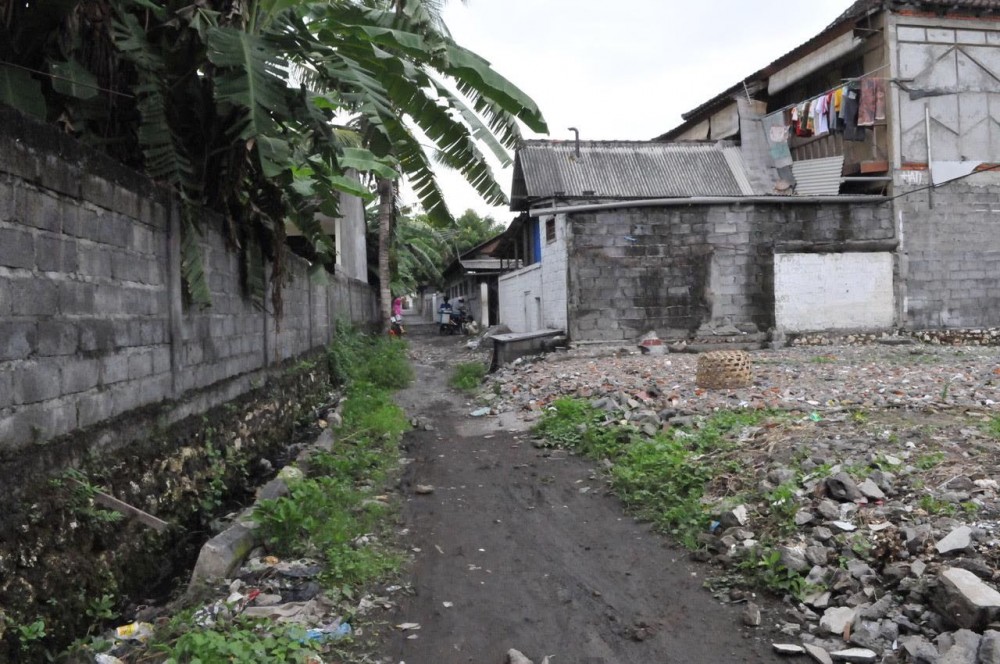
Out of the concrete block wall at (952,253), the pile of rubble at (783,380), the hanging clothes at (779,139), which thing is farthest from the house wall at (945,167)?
the hanging clothes at (779,139)

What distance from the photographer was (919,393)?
7.20 meters

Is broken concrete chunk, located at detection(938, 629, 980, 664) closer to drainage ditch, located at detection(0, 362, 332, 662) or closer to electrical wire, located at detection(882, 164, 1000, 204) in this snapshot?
drainage ditch, located at detection(0, 362, 332, 662)

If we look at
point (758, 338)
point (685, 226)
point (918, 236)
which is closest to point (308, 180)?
point (685, 226)

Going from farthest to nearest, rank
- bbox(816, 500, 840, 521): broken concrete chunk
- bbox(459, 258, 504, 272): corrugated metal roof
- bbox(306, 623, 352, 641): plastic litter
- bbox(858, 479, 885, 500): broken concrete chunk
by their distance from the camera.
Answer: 1. bbox(459, 258, 504, 272): corrugated metal roof
2. bbox(858, 479, 885, 500): broken concrete chunk
3. bbox(816, 500, 840, 521): broken concrete chunk
4. bbox(306, 623, 352, 641): plastic litter

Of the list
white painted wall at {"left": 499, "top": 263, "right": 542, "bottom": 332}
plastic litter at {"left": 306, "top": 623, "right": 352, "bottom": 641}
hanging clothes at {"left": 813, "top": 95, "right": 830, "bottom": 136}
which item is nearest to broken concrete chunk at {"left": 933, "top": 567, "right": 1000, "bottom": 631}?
plastic litter at {"left": 306, "top": 623, "right": 352, "bottom": 641}

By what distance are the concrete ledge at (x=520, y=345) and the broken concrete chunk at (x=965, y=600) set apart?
10.3 m

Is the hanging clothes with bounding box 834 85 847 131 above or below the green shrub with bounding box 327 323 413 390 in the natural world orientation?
above

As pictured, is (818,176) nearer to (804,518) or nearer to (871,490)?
(871,490)

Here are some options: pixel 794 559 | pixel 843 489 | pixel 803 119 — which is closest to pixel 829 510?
pixel 843 489

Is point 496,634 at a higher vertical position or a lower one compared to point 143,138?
lower

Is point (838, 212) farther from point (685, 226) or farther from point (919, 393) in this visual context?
point (919, 393)

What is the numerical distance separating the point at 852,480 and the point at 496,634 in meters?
2.35

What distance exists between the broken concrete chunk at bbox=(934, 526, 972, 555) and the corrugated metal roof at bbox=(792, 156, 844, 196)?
39.9 ft

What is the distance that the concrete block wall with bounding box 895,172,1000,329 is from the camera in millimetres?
13906
